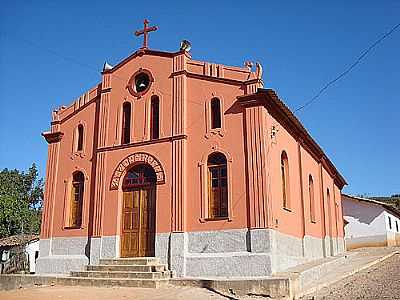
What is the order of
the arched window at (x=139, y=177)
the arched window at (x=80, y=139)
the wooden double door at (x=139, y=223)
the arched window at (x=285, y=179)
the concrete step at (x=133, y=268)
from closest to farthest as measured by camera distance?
the concrete step at (x=133, y=268)
the wooden double door at (x=139, y=223)
the arched window at (x=139, y=177)
the arched window at (x=285, y=179)
the arched window at (x=80, y=139)

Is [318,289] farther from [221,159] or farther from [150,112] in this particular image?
[150,112]

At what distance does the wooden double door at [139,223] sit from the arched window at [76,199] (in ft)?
8.03

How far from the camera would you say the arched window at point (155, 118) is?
58.0ft

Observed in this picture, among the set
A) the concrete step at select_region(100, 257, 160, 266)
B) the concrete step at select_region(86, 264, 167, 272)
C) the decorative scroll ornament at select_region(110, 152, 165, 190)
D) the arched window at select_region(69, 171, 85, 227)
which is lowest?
the concrete step at select_region(86, 264, 167, 272)

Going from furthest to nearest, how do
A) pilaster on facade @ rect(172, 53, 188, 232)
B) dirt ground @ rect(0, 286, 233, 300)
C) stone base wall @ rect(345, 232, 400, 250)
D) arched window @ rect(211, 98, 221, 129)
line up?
stone base wall @ rect(345, 232, 400, 250)
arched window @ rect(211, 98, 221, 129)
pilaster on facade @ rect(172, 53, 188, 232)
dirt ground @ rect(0, 286, 233, 300)

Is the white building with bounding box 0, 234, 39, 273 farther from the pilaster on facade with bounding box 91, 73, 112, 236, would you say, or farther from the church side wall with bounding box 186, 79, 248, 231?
the church side wall with bounding box 186, 79, 248, 231

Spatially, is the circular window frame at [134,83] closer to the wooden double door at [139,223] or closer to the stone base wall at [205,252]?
the wooden double door at [139,223]

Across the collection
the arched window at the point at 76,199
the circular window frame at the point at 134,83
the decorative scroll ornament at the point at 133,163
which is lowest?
the arched window at the point at 76,199

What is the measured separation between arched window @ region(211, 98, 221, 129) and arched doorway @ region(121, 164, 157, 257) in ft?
10.2

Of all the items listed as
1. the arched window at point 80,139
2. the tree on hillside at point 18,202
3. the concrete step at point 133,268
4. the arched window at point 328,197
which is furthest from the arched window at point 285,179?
the tree on hillside at point 18,202

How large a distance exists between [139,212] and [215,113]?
192 inches

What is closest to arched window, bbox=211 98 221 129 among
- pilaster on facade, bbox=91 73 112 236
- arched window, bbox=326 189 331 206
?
pilaster on facade, bbox=91 73 112 236

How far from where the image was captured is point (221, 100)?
16.5 m

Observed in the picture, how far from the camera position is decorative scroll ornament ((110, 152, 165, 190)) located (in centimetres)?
1686
